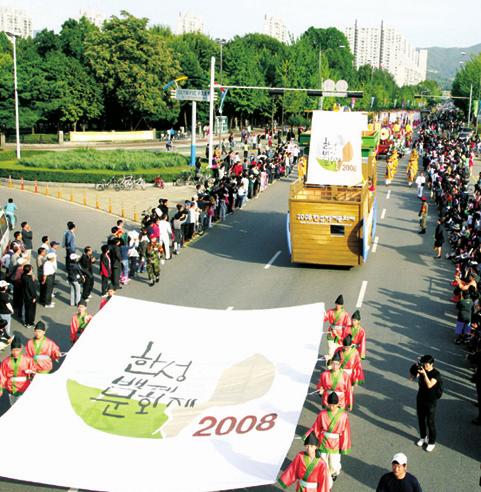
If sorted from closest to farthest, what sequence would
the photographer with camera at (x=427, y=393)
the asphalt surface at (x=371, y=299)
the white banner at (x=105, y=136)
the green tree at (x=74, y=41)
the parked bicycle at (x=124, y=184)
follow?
the photographer with camera at (x=427, y=393) → the asphalt surface at (x=371, y=299) → the parked bicycle at (x=124, y=184) → the white banner at (x=105, y=136) → the green tree at (x=74, y=41)

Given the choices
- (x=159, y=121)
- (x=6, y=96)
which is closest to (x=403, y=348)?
(x=6, y=96)

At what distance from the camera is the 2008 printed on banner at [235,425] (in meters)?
10.5

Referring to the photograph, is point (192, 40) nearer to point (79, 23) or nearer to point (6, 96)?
point (79, 23)

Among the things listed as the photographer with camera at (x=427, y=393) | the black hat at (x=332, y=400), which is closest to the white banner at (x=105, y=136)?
the photographer with camera at (x=427, y=393)

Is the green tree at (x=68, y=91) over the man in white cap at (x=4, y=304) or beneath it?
over

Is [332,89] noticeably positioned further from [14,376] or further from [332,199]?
[14,376]

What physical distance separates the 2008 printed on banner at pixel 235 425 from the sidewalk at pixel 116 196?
2084cm

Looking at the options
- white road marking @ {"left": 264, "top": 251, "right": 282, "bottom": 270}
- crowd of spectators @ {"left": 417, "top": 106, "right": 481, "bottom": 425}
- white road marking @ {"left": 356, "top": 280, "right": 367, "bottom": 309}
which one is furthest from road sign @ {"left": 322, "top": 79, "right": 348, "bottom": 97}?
white road marking @ {"left": 356, "top": 280, "right": 367, "bottom": 309}

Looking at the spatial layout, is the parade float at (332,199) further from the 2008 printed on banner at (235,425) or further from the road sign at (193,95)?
the road sign at (193,95)

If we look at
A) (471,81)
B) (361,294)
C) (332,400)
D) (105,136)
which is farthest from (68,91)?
(332,400)

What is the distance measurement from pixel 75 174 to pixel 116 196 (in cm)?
516

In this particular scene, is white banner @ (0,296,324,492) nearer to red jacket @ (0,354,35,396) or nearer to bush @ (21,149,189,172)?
red jacket @ (0,354,35,396)

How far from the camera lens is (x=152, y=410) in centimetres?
1122

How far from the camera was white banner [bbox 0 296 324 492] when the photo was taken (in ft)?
31.9
